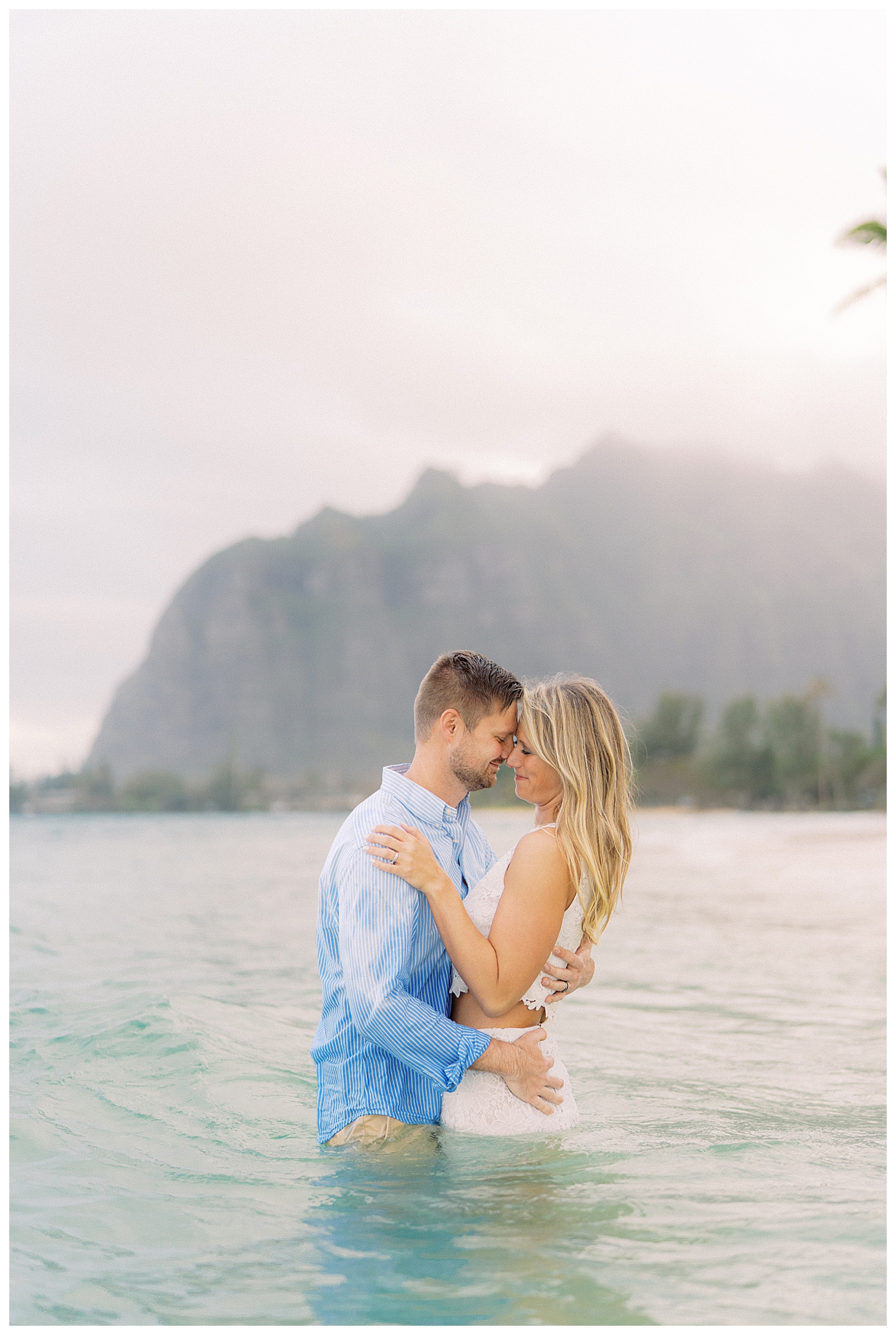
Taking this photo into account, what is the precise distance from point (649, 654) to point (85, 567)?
3966 inches

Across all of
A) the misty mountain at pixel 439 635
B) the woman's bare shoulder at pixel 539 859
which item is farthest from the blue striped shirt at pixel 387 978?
the misty mountain at pixel 439 635

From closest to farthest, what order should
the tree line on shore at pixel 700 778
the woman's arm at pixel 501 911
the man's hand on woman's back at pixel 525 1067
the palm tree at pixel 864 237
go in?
1. the woman's arm at pixel 501 911
2. the man's hand on woman's back at pixel 525 1067
3. the palm tree at pixel 864 237
4. the tree line on shore at pixel 700 778

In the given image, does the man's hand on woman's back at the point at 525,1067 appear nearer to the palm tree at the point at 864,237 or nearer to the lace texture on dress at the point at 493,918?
the lace texture on dress at the point at 493,918

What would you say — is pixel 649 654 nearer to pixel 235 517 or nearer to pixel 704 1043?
pixel 235 517

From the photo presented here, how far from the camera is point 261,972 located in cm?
1230

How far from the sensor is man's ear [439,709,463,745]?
4.21m

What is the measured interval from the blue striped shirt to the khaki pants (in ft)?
0.16

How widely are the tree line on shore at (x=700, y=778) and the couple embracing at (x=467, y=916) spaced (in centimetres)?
7983

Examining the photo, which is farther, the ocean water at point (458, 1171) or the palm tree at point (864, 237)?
the palm tree at point (864, 237)

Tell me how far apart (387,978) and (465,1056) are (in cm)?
46

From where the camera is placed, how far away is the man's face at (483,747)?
4.25 m

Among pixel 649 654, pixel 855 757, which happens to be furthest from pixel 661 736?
pixel 649 654

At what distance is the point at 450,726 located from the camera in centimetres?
423

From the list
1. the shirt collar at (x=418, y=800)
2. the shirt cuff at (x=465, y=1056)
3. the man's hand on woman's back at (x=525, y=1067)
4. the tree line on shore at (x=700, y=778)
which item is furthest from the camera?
the tree line on shore at (x=700, y=778)
